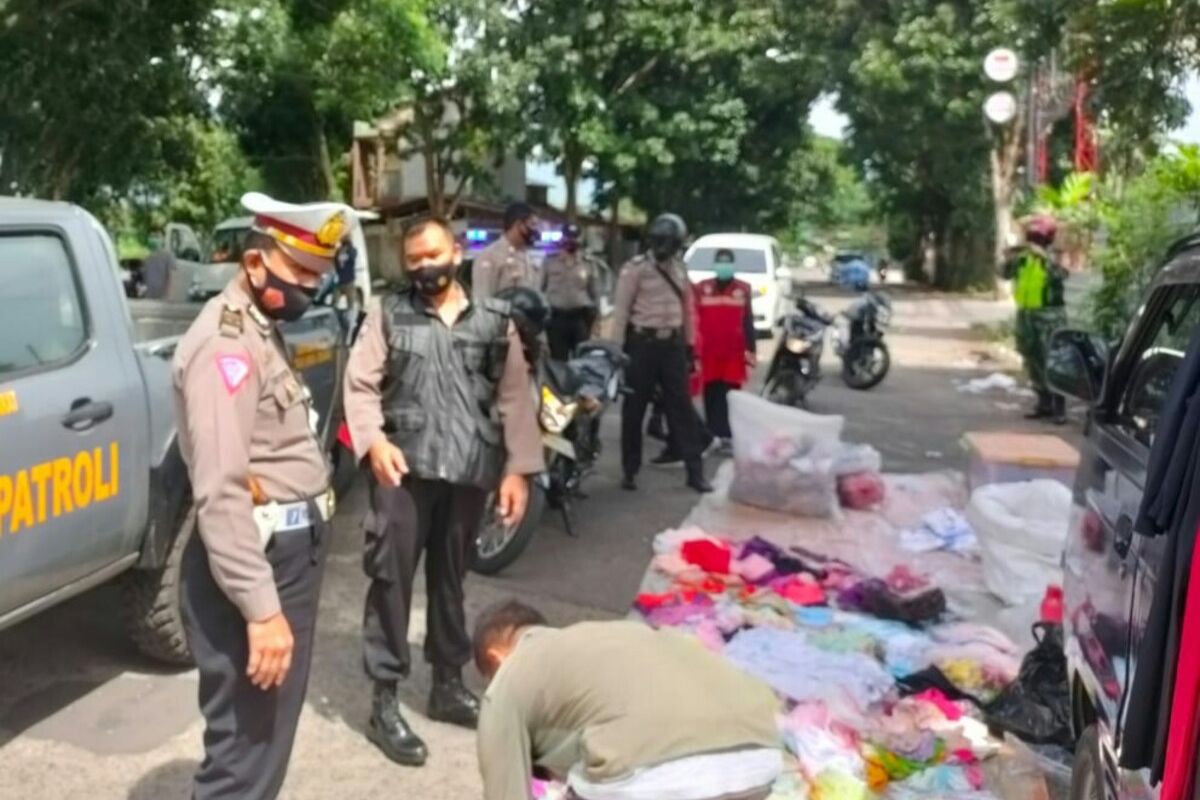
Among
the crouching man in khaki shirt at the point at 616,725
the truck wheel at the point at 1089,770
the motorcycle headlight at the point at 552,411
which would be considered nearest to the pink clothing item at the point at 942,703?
A: the truck wheel at the point at 1089,770

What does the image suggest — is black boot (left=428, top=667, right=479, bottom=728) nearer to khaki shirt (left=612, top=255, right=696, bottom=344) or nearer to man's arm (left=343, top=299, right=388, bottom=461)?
man's arm (left=343, top=299, right=388, bottom=461)

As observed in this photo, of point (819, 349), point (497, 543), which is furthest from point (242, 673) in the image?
point (819, 349)

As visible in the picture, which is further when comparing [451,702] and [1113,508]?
[451,702]

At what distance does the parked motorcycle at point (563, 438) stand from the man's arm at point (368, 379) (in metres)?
1.86

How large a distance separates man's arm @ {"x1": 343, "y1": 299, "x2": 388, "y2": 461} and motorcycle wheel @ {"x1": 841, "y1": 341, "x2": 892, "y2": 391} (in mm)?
11619

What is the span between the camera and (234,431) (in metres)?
3.23

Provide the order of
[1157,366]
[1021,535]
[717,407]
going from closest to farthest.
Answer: [1157,366] → [1021,535] → [717,407]

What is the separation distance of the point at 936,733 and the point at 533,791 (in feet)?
8.41

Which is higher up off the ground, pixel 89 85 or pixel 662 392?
pixel 89 85

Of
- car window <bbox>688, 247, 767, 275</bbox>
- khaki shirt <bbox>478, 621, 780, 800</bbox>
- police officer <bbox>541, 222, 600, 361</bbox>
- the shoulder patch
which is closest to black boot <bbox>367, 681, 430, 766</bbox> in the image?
the shoulder patch

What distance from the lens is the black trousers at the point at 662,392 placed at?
365 inches

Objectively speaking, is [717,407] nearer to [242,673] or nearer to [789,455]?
[789,455]

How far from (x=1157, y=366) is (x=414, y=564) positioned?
7.54 ft

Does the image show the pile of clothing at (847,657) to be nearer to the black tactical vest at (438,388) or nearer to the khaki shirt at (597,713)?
the black tactical vest at (438,388)
